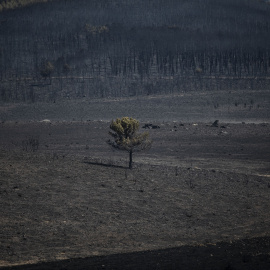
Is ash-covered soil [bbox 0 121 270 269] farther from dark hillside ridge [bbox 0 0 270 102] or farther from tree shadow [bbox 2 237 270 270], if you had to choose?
dark hillside ridge [bbox 0 0 270 102]

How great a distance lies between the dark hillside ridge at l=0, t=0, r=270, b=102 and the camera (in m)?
86.4

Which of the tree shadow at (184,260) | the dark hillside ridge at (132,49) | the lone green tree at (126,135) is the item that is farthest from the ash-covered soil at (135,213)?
the dark hillside ridge at (132,49)

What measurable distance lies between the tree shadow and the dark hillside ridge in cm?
6830

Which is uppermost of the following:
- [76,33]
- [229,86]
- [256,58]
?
[76,33]

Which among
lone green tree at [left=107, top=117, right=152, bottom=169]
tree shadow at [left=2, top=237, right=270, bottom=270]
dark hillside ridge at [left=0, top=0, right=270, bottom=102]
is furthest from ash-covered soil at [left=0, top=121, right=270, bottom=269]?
dark hillside ridge at [left=0, top=0, right=270, bottom=102]

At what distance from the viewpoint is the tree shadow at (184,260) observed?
12.6m

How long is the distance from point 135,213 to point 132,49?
9327cm

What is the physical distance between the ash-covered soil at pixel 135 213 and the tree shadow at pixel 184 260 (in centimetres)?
3

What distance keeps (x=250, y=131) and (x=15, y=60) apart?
70944 mm

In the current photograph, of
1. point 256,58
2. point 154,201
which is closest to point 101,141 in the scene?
point 154,201

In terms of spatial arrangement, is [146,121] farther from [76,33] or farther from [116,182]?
[76,33]

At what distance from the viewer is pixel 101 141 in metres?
45.2

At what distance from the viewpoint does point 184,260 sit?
13195 mm

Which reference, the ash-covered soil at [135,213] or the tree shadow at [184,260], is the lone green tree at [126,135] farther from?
the tree shadow at [184,260]
